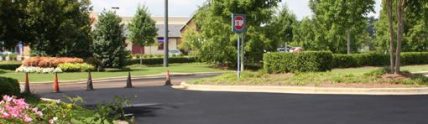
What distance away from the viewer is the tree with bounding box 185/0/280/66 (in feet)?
131

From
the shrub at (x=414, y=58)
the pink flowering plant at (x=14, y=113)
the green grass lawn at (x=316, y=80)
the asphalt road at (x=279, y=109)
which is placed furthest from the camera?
the shrub at (x=414, y=58)

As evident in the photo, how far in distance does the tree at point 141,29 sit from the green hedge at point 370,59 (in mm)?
27356

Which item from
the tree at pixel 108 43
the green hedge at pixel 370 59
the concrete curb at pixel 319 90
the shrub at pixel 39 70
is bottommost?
the concrete curb at pixel 319 90

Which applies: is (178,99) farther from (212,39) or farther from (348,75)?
(212,39)

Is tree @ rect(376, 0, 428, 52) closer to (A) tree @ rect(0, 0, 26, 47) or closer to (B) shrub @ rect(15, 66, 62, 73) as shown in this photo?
(B) shrub @ rect(15, 66, 62, 73)

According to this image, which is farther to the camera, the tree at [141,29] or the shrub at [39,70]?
the tree at [141,29]

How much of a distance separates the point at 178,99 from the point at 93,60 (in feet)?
83.3

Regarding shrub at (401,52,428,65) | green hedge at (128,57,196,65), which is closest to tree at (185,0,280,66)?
shrub at (401,52,428,65)

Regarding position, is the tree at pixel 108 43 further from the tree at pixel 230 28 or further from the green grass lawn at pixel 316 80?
the green grass lawn at pixel 316 80

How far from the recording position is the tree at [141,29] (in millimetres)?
64000

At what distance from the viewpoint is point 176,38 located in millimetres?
98312

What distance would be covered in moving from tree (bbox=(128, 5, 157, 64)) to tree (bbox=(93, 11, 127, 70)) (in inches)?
793

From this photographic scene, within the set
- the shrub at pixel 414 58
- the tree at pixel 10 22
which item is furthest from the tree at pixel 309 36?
the tree at pixel 10 22

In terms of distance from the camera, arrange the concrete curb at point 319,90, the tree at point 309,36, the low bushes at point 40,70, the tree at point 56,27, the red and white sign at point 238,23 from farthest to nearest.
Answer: the tree at point 309,36 < the low bushes at point 40,70 < the tree at point 56,27 < the red and white sign at point 238,23 < the concrete curb at point 319,90
